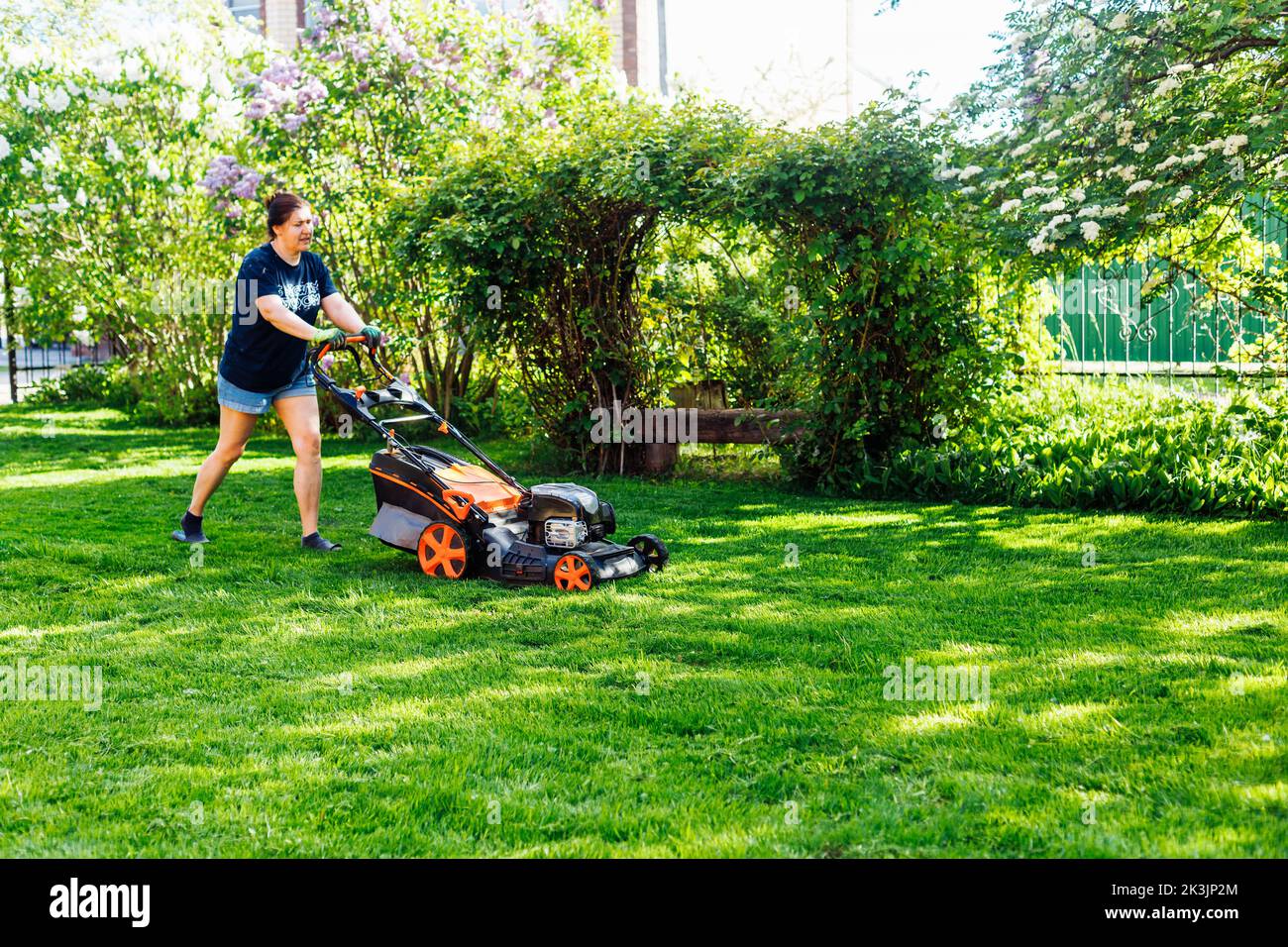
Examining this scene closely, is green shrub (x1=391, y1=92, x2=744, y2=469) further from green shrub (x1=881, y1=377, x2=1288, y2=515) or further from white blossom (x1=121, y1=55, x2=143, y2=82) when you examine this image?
white blossom (x1=121, y1=55, x2=143, y2=82)

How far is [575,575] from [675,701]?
1580mm

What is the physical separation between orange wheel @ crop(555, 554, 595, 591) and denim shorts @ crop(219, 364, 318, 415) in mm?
1907

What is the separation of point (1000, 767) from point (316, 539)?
13.6 feet

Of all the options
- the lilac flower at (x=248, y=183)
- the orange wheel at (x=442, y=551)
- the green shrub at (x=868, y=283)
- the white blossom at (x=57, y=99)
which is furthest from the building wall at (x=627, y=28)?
the orange wheel at (x=442, y=551)

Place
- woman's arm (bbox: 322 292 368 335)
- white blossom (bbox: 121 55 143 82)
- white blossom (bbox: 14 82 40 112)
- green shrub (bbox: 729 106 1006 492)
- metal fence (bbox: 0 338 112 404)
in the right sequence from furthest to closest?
metal fence (bbox: 0 338 112 404) < white blossom (bbox: 14 82 40 112) < white blossom (bbox: 121 55 143 82) < green shrub (bbox: 729 106 1006 492) < woman's arm (bbox: 322 292 368 335)

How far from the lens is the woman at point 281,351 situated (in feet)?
20.0

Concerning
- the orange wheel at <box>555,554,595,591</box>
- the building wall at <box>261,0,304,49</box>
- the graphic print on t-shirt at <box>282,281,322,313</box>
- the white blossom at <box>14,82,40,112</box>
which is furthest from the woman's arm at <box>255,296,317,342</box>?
the building wall at <box>261,0,304,49</box>

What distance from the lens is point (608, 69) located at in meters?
11.5

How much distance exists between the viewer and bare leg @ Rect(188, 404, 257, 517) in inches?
249

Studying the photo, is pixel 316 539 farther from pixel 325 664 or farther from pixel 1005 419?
pixel 1005 419

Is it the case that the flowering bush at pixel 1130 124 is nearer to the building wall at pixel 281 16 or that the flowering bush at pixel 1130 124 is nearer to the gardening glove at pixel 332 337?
the gardening glove at pixel 332 337

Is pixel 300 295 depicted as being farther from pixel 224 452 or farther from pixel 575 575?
pixel 575 575

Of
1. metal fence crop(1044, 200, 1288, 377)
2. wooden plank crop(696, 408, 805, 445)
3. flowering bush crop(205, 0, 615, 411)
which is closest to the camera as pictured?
metal fence crop(1044, 200, 1288, 377)
